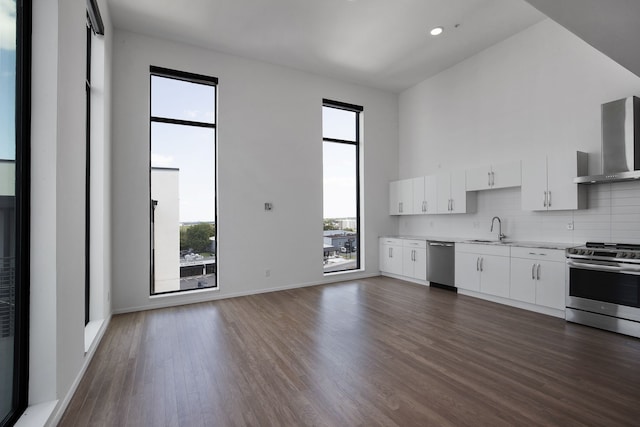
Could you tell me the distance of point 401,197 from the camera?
21.6 ft

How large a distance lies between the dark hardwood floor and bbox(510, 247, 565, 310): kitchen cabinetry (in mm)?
243

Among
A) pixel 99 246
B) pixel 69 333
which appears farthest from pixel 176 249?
pixel 69 333

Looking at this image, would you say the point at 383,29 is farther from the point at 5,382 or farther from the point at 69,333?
the point at 5,382

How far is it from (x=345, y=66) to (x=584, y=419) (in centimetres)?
554

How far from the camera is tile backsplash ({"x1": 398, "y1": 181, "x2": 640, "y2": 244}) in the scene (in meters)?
3.76

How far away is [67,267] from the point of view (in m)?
2.20

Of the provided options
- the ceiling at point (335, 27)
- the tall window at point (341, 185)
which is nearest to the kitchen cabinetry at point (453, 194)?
the tall window at point (341, 185)

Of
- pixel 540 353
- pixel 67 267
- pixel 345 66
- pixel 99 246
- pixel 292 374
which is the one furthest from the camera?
pixel 345 66

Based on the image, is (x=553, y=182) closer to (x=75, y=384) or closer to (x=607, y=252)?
(x=607, y=252)

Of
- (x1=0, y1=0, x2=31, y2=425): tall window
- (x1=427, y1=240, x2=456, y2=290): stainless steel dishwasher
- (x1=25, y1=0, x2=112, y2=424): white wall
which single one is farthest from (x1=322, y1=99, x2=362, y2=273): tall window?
(x1=0, y1=0, x2=31, y2=425): tall window

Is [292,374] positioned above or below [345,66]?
below

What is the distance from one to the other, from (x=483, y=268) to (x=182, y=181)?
4.78m

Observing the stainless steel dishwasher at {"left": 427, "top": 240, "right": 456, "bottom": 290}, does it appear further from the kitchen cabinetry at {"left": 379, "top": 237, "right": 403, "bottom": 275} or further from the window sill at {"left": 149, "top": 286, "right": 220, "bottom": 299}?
the window sill at {"left": 149, "top": 286, "right": 220, "bottom": 299}

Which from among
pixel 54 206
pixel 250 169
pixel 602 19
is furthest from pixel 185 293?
pixel 602 19
